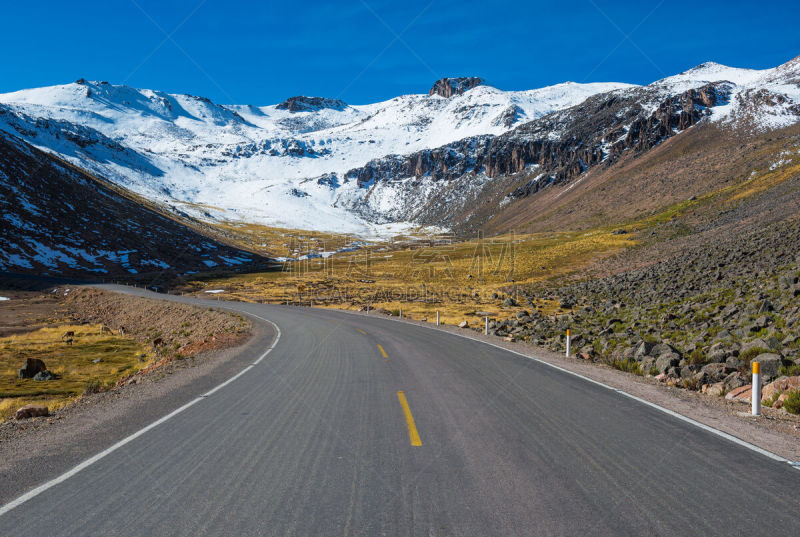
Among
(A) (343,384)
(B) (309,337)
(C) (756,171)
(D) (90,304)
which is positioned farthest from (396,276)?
(C) (756,171)

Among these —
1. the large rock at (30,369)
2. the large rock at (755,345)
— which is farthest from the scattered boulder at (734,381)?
the large rock at (30,369)

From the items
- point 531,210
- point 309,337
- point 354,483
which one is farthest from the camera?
point 531,210

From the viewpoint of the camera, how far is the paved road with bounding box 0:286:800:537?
404cm

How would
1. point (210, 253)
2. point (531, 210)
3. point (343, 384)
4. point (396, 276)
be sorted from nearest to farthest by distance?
point (343, 384), point (396, 276), point (210, 253), point (531, 210)

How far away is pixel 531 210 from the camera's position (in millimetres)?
176250

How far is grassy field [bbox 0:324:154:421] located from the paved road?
25.5 feet

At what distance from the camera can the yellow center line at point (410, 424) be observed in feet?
20.1

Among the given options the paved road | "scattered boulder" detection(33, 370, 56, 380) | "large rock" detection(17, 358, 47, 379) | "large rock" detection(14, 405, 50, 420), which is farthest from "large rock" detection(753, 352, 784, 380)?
"large rock" detection(17, 358, 47, 379)

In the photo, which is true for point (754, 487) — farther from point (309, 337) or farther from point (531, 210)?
point (531, 210)

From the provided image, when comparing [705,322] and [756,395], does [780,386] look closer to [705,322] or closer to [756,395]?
[756,395]

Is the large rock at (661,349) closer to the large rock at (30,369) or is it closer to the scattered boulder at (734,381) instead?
the scattered boulder at (734,381)

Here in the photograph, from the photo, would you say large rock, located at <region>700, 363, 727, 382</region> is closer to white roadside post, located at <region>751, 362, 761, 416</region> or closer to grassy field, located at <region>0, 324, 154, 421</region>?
white roadside post, located at <region>751, 362, 761, 416</region>

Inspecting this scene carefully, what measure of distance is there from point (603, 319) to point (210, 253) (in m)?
97.2

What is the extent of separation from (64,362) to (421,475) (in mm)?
21847
